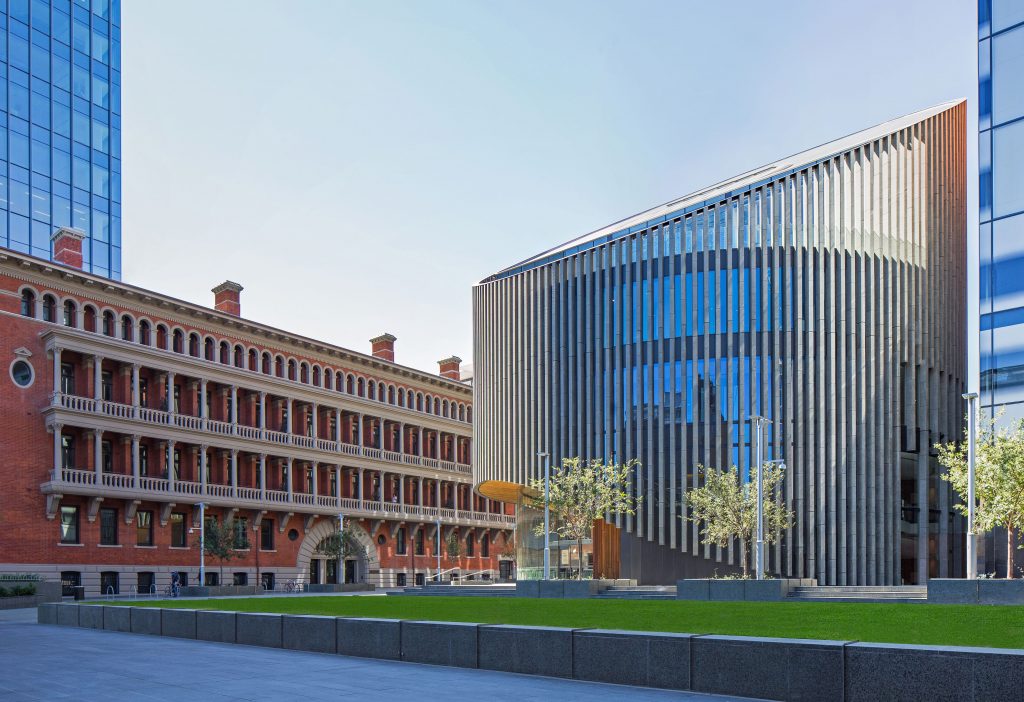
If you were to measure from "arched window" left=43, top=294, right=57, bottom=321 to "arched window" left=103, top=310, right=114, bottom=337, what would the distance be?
9.76 ft

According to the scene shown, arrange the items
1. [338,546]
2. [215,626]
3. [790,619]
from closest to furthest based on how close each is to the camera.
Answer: [790,619], [215,626], [338,546]

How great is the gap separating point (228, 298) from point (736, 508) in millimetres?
35829

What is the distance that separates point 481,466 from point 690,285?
16.1 meters

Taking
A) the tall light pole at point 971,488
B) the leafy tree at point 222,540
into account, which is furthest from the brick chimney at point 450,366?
the tall light pole at point 971,488

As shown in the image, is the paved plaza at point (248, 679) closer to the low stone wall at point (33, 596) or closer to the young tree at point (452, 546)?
the low stone wall at point (33, 596)

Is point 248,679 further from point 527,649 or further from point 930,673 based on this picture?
point 930,673

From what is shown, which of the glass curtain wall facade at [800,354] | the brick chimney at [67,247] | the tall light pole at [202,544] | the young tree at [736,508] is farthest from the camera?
the brick chimney at [67,247]

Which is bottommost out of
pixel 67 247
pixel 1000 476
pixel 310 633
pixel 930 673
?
pixel 310 633

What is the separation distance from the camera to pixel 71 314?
49594 mm

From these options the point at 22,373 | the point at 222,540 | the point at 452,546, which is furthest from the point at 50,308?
the point at 452,546

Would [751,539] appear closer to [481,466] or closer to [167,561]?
[481,466]

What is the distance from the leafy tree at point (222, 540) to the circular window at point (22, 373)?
1267cm

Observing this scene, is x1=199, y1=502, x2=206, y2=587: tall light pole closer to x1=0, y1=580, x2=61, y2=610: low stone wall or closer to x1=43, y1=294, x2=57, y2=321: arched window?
x1=0, y1=580, x2=61, y2=610: low stone wall

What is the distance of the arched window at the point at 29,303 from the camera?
4741 cm
